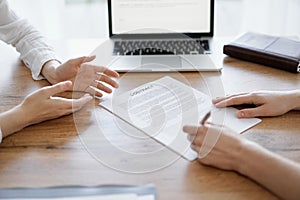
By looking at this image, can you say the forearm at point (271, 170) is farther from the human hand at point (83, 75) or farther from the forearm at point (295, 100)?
the human hand at point (83, 75)

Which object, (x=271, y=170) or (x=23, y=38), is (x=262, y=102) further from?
(x=23, y=38)

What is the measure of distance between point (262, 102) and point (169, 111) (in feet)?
0.73

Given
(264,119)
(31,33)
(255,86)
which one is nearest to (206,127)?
(264,119)

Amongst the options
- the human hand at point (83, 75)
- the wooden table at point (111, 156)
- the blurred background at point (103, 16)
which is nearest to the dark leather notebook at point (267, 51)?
the wooden table at point (111, 156)

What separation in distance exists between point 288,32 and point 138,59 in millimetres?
1006

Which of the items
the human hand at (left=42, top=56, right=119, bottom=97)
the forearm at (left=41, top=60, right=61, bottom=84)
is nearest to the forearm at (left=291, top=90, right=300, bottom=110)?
the human hand at (left=42, top=56, right=119, bottom=97)

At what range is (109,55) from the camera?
127 centimetres

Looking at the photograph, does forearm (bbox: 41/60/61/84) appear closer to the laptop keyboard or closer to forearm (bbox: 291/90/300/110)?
the laptop keyboard

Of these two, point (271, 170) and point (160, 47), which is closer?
point (271, 170)

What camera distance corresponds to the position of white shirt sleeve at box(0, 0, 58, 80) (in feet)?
4.02

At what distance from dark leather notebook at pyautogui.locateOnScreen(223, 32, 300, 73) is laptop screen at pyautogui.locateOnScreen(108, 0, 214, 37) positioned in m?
0.13

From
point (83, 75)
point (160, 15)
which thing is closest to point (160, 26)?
point (160, 15)

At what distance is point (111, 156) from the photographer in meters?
0.87

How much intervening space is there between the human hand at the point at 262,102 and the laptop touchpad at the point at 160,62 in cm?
23
